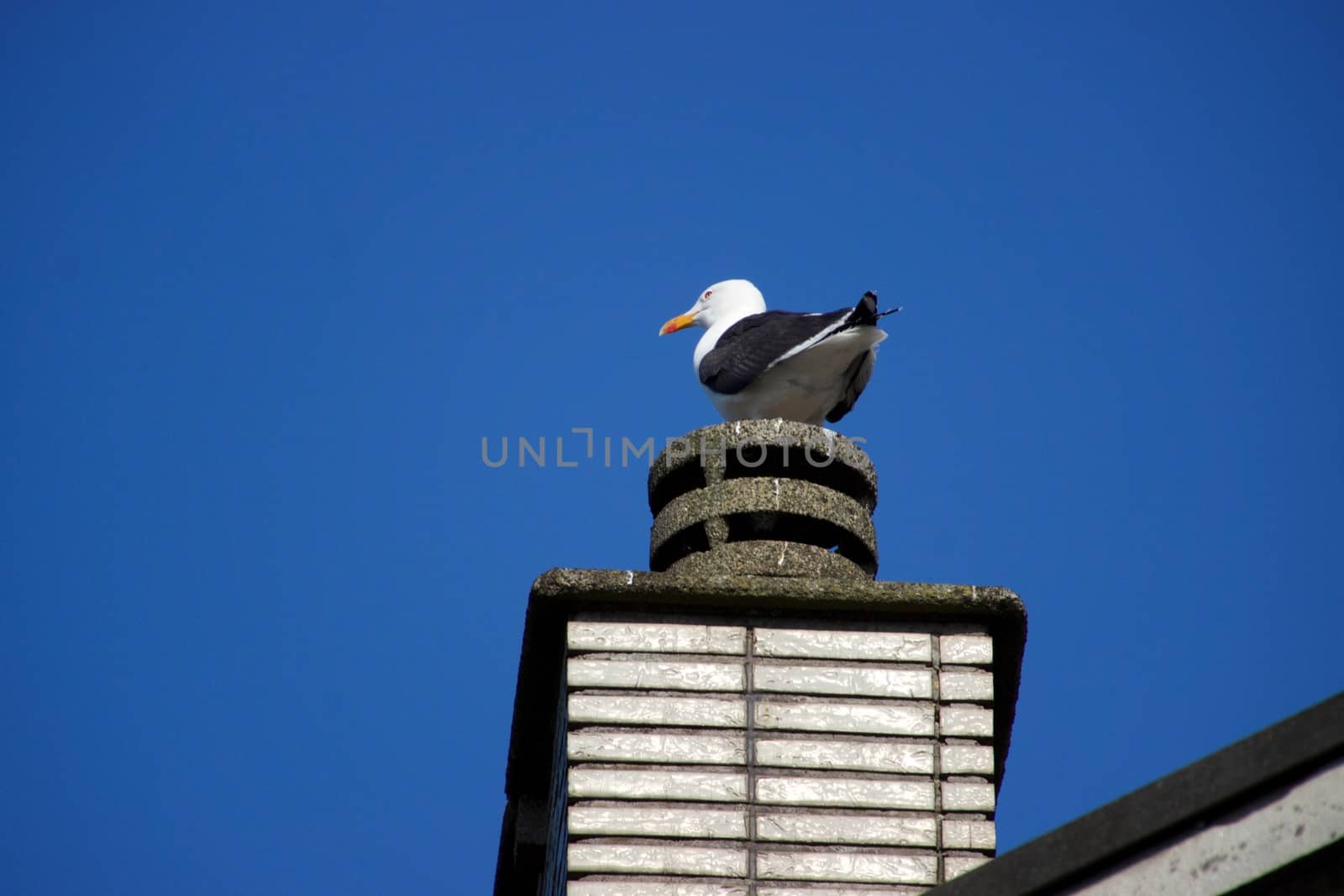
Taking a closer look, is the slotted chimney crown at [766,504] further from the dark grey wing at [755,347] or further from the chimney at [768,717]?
the dark grey wing at [755,347]

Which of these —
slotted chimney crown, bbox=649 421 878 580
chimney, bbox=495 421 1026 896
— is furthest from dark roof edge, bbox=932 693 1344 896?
slotted chimney crown, bbox=649 421 878 580

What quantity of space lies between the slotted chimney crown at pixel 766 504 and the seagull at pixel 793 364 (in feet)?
5.84

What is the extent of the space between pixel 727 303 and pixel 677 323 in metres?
1.13

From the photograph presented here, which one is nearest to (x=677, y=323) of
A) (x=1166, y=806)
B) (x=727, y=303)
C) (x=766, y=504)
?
(x=727, y=303)

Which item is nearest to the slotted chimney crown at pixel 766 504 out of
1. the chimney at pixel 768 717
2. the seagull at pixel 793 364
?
the chimney at pixel 768 717

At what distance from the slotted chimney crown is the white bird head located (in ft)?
9.87

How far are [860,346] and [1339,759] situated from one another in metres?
6.23

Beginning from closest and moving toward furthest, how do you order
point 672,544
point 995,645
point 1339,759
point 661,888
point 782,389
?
point 1339,759 < point 661,888 < point 995,645 < point 672,544 < point 782,389

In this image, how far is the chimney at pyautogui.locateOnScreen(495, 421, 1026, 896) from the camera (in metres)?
7.57

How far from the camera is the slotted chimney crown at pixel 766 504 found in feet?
28.3

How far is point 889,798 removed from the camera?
771 centimetres

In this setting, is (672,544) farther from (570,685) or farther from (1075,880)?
(1075,880)

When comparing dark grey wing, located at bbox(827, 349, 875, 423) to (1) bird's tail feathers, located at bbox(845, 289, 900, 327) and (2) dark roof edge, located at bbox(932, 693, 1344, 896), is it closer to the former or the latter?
(1) bird's tail feathers, located at bbox(845, 289, 900, 327)

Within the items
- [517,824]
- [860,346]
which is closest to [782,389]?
[860,346]
